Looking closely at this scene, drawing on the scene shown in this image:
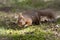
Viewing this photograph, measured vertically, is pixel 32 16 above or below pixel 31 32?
above

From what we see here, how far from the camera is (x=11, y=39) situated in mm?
6992

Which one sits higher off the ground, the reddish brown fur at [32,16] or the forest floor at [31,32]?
the reddish brown fur at [32,16]

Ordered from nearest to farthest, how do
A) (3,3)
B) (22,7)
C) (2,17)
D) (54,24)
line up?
1. (54,24)
2. (2,17)
3. (22,7)
4. (3,3)

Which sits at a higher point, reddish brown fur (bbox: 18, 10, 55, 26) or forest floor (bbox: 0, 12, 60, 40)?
reddish brown fur (bbox: 18, 10, 55, 26)

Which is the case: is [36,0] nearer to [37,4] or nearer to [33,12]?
[37,4]

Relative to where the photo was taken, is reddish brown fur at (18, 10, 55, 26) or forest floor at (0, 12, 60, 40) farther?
Result: reddish brown fur at (18, 10, 55, 26)

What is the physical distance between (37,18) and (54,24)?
632 mm

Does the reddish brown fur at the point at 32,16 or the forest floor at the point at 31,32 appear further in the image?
the reddish brown fur at the point at 32,16

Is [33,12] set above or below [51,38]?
above

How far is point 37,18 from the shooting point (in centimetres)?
839

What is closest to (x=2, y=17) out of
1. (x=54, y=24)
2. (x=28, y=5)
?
(x=54, y=24)

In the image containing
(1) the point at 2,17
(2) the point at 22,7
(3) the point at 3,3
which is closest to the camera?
(1) the point at 2,17

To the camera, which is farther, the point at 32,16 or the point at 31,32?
the point at 32,16

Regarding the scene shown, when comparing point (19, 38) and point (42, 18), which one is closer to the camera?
point (19, 38)
